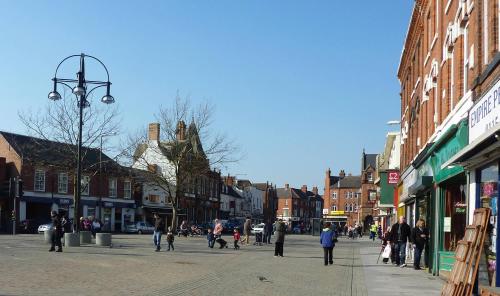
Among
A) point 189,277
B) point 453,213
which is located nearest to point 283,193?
point 453,213

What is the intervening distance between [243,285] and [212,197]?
2755 inches

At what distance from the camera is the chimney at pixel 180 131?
1957 inches

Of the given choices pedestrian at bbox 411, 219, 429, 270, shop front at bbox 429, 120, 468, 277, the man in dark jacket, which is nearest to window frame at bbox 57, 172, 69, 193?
the man in dark jacket

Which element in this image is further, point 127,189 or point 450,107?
point 127,189

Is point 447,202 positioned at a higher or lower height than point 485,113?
lower

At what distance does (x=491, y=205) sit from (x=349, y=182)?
10725 centimetres

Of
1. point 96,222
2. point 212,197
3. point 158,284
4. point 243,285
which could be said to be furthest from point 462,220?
point 212,197

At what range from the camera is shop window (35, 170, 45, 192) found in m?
53.3

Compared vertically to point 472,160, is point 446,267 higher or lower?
lower

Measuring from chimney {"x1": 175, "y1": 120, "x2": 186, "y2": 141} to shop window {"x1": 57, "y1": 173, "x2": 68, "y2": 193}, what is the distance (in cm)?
1292

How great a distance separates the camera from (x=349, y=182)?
384 ft

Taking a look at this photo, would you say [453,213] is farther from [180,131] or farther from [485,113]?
[180,131]

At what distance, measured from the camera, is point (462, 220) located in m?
15.8

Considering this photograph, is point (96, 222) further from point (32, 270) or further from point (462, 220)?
point (462, 220)
